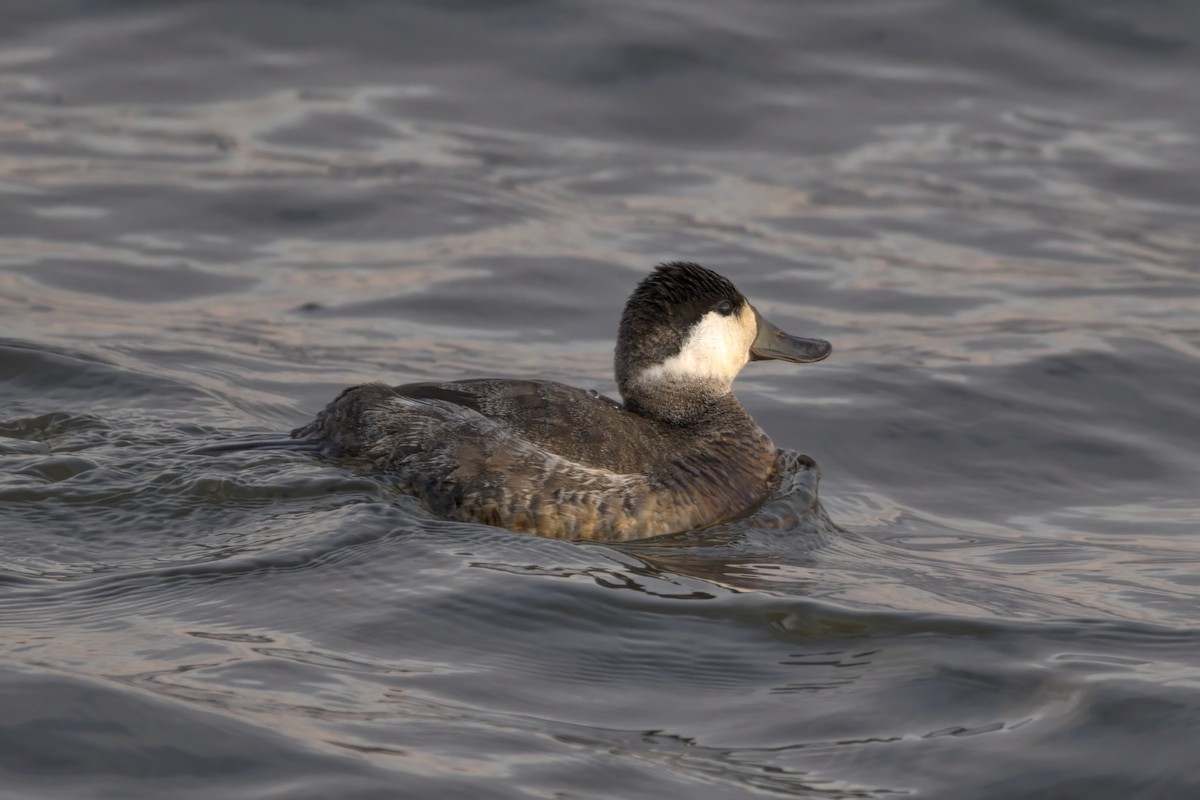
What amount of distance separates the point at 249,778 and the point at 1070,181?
8.67 meters

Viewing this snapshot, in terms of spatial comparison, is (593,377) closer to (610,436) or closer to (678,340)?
(678,340)

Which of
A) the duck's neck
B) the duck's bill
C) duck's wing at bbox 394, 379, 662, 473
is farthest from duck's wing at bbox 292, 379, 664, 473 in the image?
the duck's bill

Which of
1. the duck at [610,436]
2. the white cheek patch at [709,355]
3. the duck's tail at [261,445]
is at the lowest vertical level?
the duck's tail at [261,445]

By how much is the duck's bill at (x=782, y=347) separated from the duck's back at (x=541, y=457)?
0.52 meters

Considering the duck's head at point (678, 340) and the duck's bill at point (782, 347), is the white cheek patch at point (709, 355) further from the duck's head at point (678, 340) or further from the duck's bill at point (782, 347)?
the duck's bill at point (782, 347)

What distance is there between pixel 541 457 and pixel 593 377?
2439mm

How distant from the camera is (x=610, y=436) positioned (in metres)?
5.94

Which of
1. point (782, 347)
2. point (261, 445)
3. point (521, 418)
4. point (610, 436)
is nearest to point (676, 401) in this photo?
point (610, 436)

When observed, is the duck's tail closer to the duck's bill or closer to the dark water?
the dark water

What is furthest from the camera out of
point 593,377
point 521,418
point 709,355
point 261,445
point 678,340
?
point 593,377

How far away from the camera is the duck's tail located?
6145 millimetres

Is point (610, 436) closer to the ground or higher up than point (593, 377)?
higher up

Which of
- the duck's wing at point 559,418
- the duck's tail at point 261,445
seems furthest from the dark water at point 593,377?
the duck's wing at point 559,418

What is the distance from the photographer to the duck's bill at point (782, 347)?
21.9 ft
